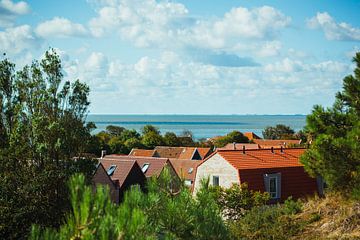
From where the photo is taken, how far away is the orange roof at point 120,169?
129 ft

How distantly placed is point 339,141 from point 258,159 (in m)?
19.1

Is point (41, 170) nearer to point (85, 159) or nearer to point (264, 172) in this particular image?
point (85, 159)

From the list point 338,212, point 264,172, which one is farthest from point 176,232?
point 264,172

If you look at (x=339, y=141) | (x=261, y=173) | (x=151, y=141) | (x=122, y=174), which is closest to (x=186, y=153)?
(x=151, y=141)

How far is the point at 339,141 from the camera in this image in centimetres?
1329

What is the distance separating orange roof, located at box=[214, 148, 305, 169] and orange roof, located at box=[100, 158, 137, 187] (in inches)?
405

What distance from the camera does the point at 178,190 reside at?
8.00m

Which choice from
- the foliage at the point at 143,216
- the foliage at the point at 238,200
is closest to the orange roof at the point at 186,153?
the foliage at the point at 238,200

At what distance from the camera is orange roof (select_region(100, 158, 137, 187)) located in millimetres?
39344

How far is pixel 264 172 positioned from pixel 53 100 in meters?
16.1

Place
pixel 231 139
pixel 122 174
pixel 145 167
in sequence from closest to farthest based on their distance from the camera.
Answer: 1. pixel 122 174
2. pixel 145 167
3. pixel 231 139

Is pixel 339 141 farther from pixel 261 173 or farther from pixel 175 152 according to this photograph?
pixel 175 152

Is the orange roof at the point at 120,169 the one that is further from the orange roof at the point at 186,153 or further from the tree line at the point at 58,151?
the orange roof at the point at 186,153

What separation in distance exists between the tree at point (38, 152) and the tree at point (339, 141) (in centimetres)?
836
